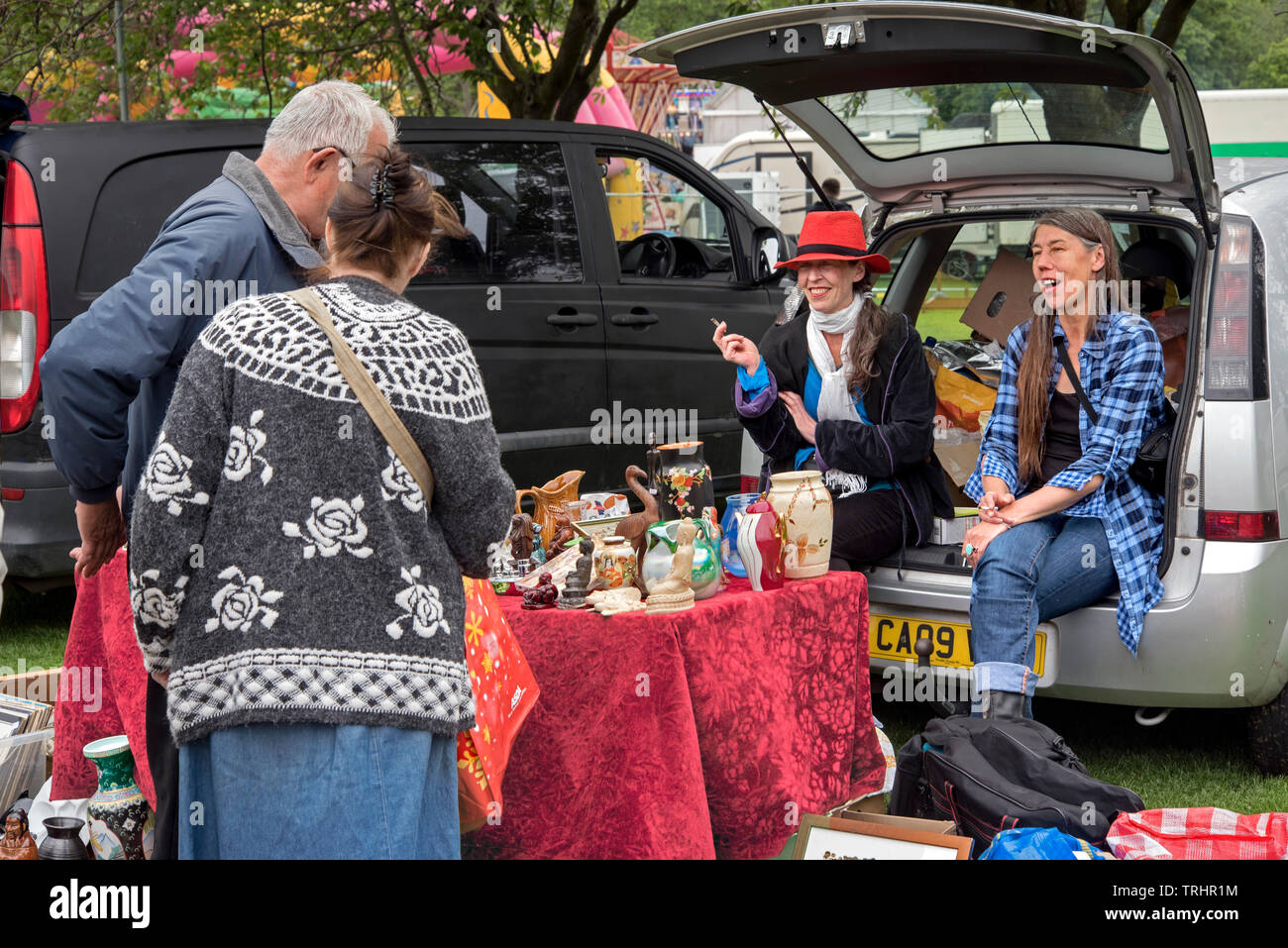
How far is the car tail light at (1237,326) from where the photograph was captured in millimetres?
3863

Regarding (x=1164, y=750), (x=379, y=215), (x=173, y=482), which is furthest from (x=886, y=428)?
(x=173, y=482)

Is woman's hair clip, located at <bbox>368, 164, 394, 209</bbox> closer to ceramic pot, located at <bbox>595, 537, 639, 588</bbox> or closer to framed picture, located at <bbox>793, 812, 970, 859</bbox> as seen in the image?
ceramic pot, located at <bbox>595, 537, 639, 588</bbox>

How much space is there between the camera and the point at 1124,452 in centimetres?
396

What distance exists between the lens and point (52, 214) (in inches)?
209

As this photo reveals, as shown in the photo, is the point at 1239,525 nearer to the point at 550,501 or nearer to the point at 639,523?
the point at 639,523

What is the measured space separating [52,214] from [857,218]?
125 inches

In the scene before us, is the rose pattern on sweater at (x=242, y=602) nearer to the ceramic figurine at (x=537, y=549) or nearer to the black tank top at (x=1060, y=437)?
the ceramic figurine at (x=537, y=549)

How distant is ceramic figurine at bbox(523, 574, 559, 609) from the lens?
10.5 feet

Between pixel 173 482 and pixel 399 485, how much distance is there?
35 cm

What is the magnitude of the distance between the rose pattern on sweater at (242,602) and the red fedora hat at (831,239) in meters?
2.48

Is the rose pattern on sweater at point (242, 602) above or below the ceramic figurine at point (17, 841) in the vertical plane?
above

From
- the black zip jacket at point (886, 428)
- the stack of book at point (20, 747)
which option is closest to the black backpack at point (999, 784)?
the black zip jacket at point (886, 428)

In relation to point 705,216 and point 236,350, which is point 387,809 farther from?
point 705,216

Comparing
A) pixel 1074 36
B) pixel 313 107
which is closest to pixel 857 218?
pixel 1074 36
